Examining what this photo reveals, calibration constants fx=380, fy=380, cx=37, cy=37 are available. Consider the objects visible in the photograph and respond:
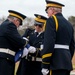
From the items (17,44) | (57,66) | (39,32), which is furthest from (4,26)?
(57,66)

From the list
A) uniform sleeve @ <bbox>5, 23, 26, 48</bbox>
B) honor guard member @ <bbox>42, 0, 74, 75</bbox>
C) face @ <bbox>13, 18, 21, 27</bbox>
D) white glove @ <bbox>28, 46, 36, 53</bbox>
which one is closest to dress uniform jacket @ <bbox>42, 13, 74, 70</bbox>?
honor guard member @ <bbox>42, 0, 74, 75</bbox>

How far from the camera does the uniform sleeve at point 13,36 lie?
8.20 metres

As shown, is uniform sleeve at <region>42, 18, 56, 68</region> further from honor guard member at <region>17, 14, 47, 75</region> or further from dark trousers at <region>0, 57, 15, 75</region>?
honor guard member at <region>17, 14, 47, 75</region>

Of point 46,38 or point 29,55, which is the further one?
point 29,55

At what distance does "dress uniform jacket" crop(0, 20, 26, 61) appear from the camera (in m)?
8.21

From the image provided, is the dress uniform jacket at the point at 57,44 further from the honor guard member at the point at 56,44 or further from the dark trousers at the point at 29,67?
the dark trousers at the point at 29,67

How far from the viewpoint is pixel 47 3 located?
25.2ft

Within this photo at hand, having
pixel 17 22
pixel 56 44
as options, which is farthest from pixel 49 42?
pixel 17 22

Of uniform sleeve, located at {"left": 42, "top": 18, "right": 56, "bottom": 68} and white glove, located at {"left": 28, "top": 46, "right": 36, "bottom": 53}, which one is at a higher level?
uniform sleeve, located at {"left": 42, "top": 18, "right": 56, "bottom": 68}

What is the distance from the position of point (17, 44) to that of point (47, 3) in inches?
47.2

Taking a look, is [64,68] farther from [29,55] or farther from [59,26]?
[29,55]

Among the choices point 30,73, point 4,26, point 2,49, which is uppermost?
point 4,26

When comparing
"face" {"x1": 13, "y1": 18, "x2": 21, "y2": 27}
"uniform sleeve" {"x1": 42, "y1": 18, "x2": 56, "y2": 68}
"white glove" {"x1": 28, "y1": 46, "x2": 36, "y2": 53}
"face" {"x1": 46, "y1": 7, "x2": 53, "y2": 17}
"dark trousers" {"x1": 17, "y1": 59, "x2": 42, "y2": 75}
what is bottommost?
"dark trousers" {"x1": 17, "y1": 59, "x2": 42, "y2": 75}

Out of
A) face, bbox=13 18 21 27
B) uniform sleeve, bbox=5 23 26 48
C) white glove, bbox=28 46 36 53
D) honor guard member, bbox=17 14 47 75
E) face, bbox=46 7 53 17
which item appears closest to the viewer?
face, bbox=46 7 53 17
